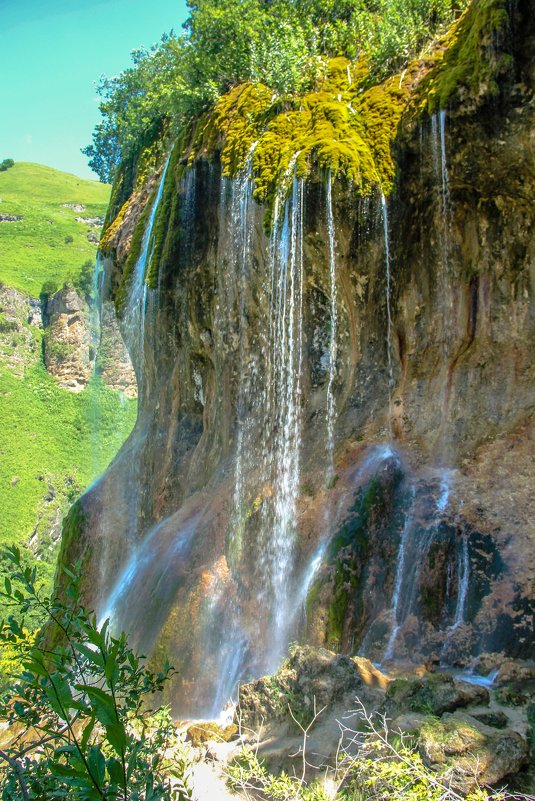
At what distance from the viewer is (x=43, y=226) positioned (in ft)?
271

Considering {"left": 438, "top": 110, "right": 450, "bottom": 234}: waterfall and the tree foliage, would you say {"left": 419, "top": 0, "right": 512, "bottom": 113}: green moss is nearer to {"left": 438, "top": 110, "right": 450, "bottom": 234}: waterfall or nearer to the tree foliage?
{"left": 438, "top": 110, "right": 450, "bottom": 234}: waterfall

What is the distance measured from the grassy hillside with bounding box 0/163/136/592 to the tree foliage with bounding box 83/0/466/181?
59.2ft

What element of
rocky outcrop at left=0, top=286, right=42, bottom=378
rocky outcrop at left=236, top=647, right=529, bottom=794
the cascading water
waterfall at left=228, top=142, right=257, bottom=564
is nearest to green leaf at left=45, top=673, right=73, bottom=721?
rocky outcrop at left=236, top=647, right=529, bottom=794

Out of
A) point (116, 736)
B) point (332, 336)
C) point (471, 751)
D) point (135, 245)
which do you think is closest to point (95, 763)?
point (116, 736)

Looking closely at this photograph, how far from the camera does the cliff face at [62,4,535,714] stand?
9.16m

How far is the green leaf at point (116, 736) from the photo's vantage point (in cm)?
233

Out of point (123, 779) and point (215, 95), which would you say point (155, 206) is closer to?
point (215, 95)

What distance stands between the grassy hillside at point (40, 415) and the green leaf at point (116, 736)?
29.9 metres

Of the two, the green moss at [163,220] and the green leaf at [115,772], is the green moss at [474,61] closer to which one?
the green moss at [163,220]

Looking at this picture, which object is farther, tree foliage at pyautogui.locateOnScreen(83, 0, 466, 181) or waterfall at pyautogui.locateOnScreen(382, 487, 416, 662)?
tree foliage at pyautogui.locateOnScreen(83, 0, 466, 181)

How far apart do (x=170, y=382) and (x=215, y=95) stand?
6536 millimetres

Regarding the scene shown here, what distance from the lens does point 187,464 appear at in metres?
16.0

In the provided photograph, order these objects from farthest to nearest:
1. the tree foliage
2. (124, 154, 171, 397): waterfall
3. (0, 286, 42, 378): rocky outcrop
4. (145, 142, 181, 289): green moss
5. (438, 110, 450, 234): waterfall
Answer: (0, 286, 42, 378): rocky outcrop, (124, 154, 171, 397): waterfall, (145, 142, 181, 289): green moss, the tree foliage, (438, 110, 450, 234): waterfall

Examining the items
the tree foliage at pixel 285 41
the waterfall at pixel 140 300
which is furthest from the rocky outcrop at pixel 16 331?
the tree foliage at pixel 285 41
